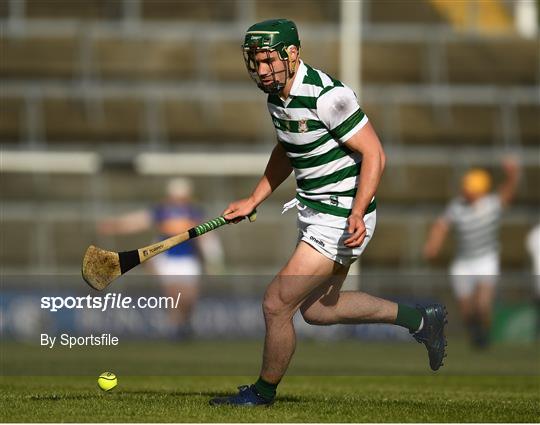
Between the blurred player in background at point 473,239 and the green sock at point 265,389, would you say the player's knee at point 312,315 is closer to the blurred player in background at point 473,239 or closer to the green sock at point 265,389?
the green sock at point 265,389

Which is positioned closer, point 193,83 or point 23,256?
point 23,256

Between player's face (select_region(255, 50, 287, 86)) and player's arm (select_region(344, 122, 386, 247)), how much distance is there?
49 cm

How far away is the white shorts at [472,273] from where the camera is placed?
16734mm

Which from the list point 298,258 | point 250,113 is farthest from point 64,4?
point 298,258

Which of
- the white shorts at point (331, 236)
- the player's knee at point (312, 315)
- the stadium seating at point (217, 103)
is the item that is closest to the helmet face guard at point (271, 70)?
the white shorts at point (331, 236)

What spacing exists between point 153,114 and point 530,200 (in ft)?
19.2

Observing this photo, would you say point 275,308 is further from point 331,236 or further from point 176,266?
point 176,266

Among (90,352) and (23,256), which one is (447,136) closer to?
(23,256)

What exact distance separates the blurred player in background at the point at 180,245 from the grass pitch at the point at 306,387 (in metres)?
0.82

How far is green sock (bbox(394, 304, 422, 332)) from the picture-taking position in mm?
7688

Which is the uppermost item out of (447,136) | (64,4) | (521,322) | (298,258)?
(298,258)

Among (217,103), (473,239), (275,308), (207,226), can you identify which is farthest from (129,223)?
(275,308)

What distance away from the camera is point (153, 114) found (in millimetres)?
20422

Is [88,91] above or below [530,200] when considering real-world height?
above
